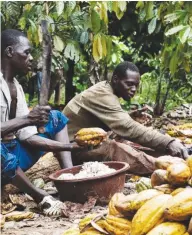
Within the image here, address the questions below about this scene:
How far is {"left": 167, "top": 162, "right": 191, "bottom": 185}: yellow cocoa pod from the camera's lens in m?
2.12

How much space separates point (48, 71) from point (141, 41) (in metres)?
5.76

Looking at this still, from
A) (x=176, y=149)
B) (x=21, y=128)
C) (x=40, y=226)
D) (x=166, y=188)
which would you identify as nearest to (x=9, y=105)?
(x=21, y=128)

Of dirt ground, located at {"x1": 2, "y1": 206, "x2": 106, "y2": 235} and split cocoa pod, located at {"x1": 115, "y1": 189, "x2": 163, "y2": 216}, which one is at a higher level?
split cocoa pod, located at {"x1": 115, "y1": 189, "x2": 163, "y2": 216}

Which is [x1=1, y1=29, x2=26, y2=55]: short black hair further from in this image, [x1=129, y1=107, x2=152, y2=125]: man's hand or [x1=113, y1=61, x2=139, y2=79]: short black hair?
[x1=129, y1=107, x2=152, y2=125]: man's hand

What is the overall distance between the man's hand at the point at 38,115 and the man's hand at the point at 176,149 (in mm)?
1177

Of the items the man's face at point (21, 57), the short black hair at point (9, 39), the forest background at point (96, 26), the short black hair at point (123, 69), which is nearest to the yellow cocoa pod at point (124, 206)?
the man's face at point (21, 57)

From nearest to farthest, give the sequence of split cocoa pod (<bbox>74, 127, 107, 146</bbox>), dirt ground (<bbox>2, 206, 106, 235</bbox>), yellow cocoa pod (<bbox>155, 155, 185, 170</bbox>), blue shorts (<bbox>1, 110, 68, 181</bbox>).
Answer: yellow cocoa pod (<bbox>155, 155, 185, 170</bbox>), dirt ground (<bbox>2, 206, 106, 235</bbox>), blue shorts (<bbox>1, 110, 68, 181</bbox>), split cocoa pod (<bbox>74, 127, 107, 146</bbox>)

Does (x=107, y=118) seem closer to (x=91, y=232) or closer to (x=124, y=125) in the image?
(x=124, y=125)

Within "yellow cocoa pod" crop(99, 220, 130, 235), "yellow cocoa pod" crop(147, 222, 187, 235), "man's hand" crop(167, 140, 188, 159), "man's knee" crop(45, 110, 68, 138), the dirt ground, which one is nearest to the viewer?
"yellow cocoa pod" crop(147, 222, 187, 235)

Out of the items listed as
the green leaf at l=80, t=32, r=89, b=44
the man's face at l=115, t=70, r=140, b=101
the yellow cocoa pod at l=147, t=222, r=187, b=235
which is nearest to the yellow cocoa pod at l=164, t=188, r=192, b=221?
the yellow cocoa pod at l=147, t=222, r=187, b=235

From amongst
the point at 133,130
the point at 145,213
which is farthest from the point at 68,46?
the point at 145,213

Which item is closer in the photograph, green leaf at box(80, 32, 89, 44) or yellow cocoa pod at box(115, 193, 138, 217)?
yellow cocoa pod at box(115, 193, 138, 217)

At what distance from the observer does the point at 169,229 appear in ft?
6.30

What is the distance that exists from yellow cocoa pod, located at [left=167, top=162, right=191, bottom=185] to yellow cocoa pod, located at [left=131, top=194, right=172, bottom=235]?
12 centimetres
